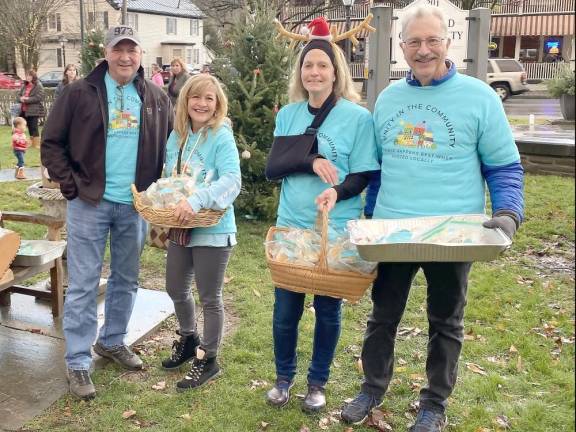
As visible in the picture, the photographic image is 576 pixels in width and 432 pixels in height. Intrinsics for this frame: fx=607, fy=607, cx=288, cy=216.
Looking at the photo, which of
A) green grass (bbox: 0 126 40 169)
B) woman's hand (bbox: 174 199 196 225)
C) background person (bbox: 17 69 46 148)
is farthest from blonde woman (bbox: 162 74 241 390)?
background person (bbox: 17 69 46 148)

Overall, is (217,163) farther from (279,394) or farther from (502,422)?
(502,422)

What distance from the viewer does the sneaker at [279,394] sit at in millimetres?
3490

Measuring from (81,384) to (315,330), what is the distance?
1.41 m

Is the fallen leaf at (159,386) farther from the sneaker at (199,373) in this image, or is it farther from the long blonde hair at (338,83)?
the long blonde hair at (338,83)

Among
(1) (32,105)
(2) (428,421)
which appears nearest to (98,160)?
(2) (428,421)

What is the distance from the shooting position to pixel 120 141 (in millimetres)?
3492

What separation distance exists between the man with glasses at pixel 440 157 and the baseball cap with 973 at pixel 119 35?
1.48 meters

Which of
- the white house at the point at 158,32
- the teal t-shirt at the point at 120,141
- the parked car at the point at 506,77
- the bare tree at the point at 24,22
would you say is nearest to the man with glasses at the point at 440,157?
the teal t-shirt at the point at 120,141

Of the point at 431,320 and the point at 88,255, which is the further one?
the point at 88,255

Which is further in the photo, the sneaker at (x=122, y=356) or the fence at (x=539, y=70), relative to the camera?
the fence at (x=539, y=70)

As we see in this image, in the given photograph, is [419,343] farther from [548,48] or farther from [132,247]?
[548,48]

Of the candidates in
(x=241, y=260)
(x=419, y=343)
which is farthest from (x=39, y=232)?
(x=419, y=343)

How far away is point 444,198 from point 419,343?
1903 millimetres

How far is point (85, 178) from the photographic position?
3.44m
